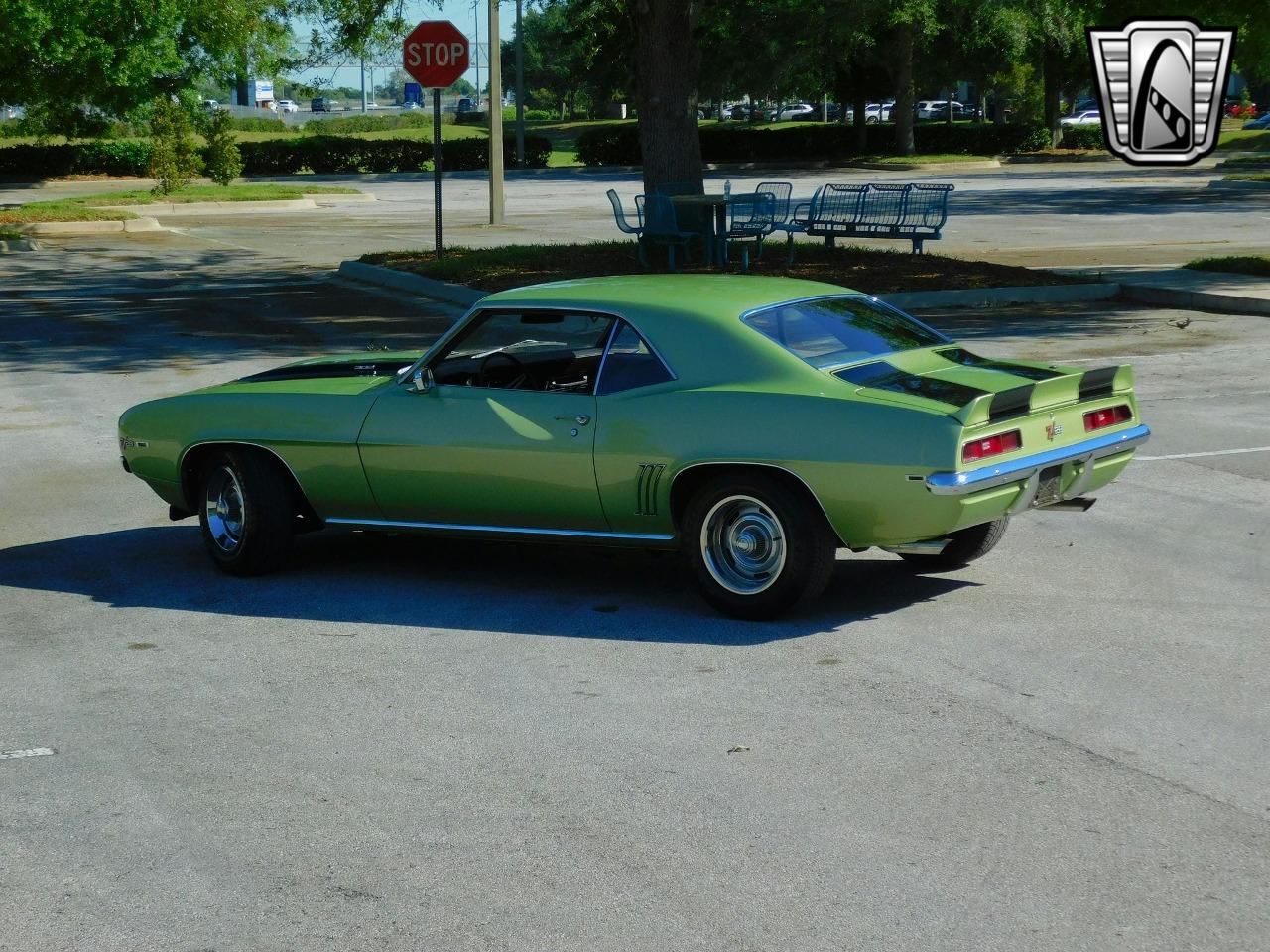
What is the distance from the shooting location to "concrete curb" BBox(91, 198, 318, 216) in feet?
132

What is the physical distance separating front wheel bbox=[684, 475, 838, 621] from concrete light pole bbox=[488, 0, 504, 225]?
21.1 meters

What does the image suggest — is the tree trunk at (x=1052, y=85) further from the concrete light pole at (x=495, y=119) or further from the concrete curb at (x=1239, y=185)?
the concrete light pole at (x=495, y=119)

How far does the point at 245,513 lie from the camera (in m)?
8.21

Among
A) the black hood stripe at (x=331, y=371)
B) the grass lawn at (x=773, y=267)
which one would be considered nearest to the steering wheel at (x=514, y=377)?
the black hood stripe at (x=331, y=371)

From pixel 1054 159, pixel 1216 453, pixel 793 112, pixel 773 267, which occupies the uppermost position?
pixel 793 112

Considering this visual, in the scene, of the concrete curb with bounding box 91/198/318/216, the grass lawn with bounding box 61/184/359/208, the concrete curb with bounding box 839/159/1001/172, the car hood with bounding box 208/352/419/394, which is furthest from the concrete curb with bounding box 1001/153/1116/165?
the car hood with bounding box 208/352/419/394

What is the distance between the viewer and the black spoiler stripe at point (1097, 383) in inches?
289

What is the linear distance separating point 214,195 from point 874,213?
24.2 m

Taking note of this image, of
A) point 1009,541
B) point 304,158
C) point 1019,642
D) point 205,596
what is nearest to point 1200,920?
point 1019,642

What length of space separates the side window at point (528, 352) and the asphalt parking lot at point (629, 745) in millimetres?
990

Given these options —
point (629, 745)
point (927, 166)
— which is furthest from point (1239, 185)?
point (629, 745)

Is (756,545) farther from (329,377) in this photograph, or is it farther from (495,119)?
(495,119)

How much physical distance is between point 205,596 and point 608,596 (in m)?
1.92

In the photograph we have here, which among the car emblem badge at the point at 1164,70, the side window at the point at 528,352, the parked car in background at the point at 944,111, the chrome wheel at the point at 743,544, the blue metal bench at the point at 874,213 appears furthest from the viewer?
the parked car in background at the point at 944,111
